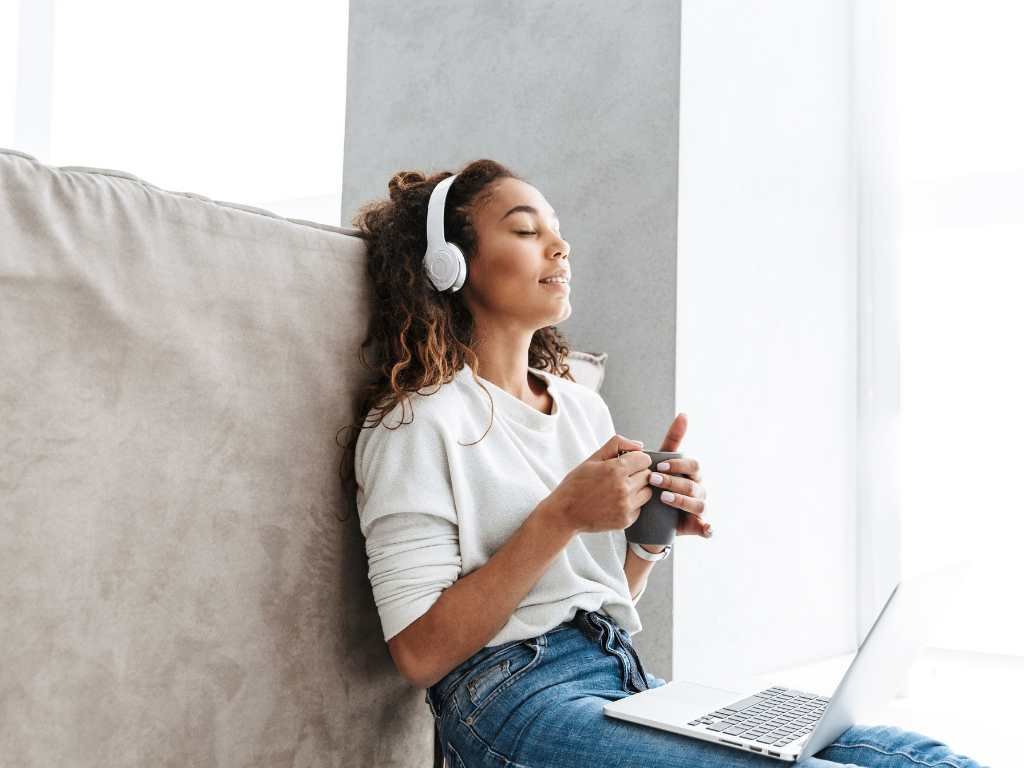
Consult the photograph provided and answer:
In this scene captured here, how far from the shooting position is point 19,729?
0.83 m

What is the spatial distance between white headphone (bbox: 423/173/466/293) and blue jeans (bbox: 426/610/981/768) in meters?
0.46

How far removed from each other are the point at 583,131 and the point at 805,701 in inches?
43.9

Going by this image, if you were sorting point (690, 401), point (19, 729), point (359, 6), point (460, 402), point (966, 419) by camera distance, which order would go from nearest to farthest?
point (19, 729), point (460, 402), point (690, 401), point (966, 419), point (359, 6)

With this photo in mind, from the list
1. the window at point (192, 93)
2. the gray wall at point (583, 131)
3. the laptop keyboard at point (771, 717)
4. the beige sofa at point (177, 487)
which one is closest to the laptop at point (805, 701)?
the laptop keyboard at point (771, 717)

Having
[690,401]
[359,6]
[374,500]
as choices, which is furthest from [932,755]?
[359,6]

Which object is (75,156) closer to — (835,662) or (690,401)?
(690,401)

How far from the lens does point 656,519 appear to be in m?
1.15

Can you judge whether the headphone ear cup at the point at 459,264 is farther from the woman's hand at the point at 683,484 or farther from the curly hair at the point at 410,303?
Result: the woman's hand at the point at 683,484

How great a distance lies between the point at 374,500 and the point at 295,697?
241 mm

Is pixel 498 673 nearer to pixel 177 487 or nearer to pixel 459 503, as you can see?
pixel 459 503

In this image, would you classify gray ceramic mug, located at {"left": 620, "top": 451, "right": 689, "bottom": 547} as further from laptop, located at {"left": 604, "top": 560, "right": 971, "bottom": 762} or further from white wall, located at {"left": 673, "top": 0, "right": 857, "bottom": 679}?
white wall, located at {"left": 673, "top": 0, "right": 857, "bottom": 679}

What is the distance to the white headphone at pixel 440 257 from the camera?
1.23 m

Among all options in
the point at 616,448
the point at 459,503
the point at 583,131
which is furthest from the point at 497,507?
the point at 583,131

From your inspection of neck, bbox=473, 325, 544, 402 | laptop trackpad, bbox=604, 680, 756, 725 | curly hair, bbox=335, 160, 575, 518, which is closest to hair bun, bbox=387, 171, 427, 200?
curly hair, bbox=335, 160, 575, 518
